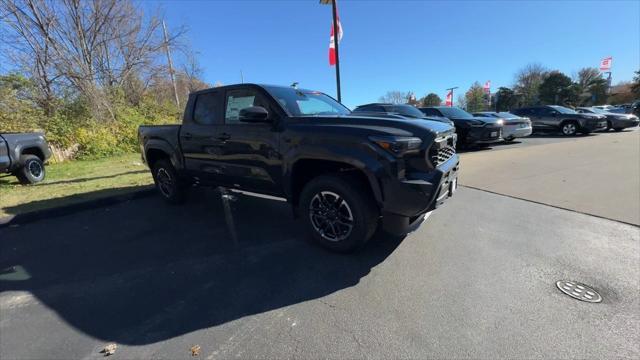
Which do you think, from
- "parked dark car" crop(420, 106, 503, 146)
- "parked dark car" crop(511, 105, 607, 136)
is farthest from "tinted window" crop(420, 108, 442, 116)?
"parked dark car" crop(511, 105, 607, 136)

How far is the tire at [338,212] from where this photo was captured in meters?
3.10

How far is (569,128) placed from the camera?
1515cm

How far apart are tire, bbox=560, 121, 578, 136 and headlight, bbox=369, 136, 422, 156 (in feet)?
55.3

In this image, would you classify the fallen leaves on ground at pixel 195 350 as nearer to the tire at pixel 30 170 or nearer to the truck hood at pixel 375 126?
the truck hood at pixel 375 126

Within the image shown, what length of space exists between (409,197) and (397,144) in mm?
498

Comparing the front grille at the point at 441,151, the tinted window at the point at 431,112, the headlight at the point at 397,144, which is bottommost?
the front grille at the point at 441,151

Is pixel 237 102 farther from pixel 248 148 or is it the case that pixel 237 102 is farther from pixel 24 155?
pixel 24 155

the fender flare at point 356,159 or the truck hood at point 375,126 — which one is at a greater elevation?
the truck hood at point 375,126

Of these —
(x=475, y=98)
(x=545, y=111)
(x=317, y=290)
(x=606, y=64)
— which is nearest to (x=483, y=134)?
(x=545, y=111)

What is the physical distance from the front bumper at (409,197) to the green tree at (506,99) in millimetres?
69215

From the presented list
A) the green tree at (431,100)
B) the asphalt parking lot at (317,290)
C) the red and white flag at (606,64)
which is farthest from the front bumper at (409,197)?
the green tree at (431,100)

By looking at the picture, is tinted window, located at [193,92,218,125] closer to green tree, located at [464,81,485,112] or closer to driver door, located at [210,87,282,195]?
driver door, located at [210,87,282,195]

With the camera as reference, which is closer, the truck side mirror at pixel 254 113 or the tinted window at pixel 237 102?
the truck side mirror at pixel 254 113

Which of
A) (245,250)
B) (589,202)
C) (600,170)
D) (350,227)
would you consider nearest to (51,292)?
(245,250)
